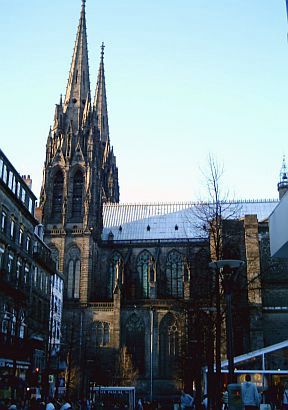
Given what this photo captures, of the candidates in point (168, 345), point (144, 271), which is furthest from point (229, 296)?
point (144, 271)

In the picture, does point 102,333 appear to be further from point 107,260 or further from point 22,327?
point 22,327

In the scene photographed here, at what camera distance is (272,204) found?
75688 mm

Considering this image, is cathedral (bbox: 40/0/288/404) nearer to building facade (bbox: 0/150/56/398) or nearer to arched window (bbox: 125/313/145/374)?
arched window (bbox: 125/313/145/374)

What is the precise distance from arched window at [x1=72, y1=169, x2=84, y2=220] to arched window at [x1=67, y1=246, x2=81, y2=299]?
467cm

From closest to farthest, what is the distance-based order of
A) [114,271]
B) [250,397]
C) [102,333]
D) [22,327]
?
[250,397] → [22,327] → [102,333] → [114,271]

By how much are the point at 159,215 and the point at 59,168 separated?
17241mm

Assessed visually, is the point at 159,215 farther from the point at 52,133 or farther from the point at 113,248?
the point at 52,133

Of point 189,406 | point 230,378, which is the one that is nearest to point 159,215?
point 189,406

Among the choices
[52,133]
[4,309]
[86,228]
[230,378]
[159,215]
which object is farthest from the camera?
[159,215]

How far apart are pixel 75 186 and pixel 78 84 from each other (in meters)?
15.3

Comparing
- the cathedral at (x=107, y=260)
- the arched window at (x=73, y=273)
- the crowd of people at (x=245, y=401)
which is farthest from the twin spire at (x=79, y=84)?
the crowd of people at (x=245, y=401)

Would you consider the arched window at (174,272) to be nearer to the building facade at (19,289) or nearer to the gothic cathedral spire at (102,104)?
the gothic cathedral spire at (102,104)

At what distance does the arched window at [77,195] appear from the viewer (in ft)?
235

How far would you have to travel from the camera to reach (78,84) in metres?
77.4
